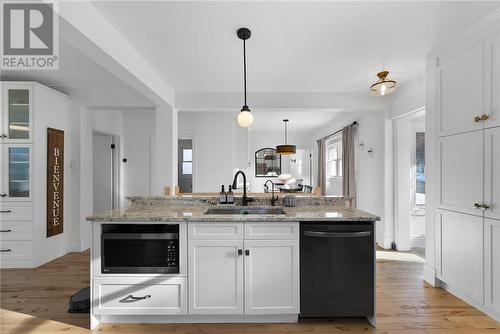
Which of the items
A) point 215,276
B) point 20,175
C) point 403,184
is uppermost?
point 20,175

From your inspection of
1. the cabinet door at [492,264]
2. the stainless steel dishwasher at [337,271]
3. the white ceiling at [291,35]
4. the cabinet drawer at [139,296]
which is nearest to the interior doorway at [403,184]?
the white ceiling at [291,35]

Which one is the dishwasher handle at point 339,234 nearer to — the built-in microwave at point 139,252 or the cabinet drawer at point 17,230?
the built-in microwave at point 139,252

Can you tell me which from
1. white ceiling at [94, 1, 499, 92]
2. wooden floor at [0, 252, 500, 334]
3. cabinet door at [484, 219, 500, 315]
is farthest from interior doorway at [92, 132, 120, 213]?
cabinet door at [484, 219, 500, 315]

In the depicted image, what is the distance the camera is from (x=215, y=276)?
205cm

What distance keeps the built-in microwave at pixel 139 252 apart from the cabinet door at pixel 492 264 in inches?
99.1

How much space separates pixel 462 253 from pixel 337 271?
135 centimetres

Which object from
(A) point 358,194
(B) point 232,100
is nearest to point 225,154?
(B) point 232,100

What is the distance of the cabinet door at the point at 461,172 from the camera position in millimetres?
2295

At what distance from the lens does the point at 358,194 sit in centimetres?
526

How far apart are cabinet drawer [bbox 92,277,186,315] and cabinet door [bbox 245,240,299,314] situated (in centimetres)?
53

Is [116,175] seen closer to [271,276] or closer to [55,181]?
[55,181]

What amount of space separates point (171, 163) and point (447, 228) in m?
3.42

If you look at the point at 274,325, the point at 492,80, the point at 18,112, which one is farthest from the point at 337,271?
the point at 18,112

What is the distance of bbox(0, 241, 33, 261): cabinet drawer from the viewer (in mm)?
3350
